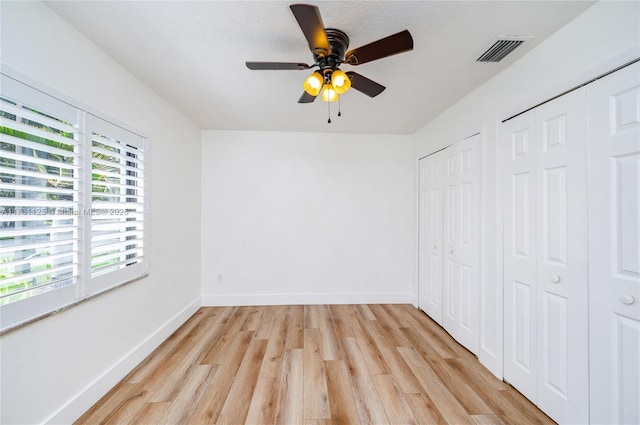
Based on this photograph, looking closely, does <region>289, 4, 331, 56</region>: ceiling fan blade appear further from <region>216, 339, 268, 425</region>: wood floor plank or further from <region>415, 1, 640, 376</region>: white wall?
<region>216, 339, 268, 425</region>: wood floor plank

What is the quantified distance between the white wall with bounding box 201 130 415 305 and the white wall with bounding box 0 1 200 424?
1.80 feet

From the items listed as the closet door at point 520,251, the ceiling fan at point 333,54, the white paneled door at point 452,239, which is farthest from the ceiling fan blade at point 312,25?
the white paneled door at point 452,239

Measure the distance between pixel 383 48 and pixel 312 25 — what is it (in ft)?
1.42

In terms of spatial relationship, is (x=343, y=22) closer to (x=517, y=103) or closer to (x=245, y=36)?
(x=245, y=36)

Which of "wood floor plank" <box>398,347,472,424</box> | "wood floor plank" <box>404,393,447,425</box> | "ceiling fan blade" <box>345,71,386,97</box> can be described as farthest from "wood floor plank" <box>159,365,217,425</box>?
"ceiling fan blade" <box>345,71,386,97</box>

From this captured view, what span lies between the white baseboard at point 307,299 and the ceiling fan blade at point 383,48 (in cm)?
303

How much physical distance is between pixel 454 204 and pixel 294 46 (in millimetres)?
2236

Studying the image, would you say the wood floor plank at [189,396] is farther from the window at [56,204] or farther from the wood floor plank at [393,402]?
the wood floor plank at [393,402]

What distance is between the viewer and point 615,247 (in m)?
1.27

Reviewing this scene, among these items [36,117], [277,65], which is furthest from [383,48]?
[36,117]

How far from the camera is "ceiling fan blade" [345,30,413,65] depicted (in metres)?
1.27

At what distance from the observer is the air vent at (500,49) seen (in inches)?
62.9

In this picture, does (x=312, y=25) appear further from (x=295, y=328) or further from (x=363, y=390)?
(x=295, y=328)

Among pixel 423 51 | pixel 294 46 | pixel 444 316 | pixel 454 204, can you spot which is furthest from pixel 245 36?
pixel 444 316
